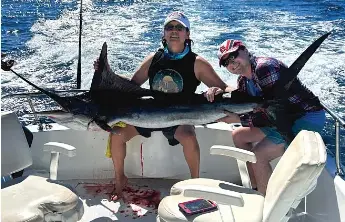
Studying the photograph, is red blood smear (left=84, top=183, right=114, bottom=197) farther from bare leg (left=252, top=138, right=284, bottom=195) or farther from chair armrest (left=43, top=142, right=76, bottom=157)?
bare leg (left=252, top=138, right=284, bottom=195)

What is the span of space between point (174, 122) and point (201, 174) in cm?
68

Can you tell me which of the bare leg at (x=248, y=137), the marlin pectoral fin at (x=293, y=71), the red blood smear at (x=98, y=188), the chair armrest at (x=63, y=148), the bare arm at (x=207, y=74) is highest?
the marlin pectoral fin at (x=293, y=71)

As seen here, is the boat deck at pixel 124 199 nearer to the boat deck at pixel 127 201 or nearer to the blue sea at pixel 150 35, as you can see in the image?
the boat deck at pixel 127 201

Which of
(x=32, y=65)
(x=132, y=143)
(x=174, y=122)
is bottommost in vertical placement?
(x=32, y=65)

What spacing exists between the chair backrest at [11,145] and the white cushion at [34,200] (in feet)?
0.68

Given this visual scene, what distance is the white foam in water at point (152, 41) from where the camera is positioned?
7566 millimetres

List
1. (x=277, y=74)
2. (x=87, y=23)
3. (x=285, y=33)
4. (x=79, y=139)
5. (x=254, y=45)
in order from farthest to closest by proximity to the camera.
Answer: (x=87, y=23), (x=285, y=33), (x=254, y=45), (x=79, y=139), (x=277, y=74)

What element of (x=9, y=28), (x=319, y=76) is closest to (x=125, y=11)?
(x=9, y=28)

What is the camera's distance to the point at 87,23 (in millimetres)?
11656

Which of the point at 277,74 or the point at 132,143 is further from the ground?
the point at 277,74

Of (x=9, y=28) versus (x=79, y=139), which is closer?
(x=79, y=139)

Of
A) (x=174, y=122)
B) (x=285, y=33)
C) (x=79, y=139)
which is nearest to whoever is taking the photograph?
(x=174, y=122)

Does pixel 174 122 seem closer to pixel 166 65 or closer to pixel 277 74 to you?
pixel 166 65

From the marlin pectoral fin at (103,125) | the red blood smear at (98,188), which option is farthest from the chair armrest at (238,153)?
the red blood smear at (98,188)
